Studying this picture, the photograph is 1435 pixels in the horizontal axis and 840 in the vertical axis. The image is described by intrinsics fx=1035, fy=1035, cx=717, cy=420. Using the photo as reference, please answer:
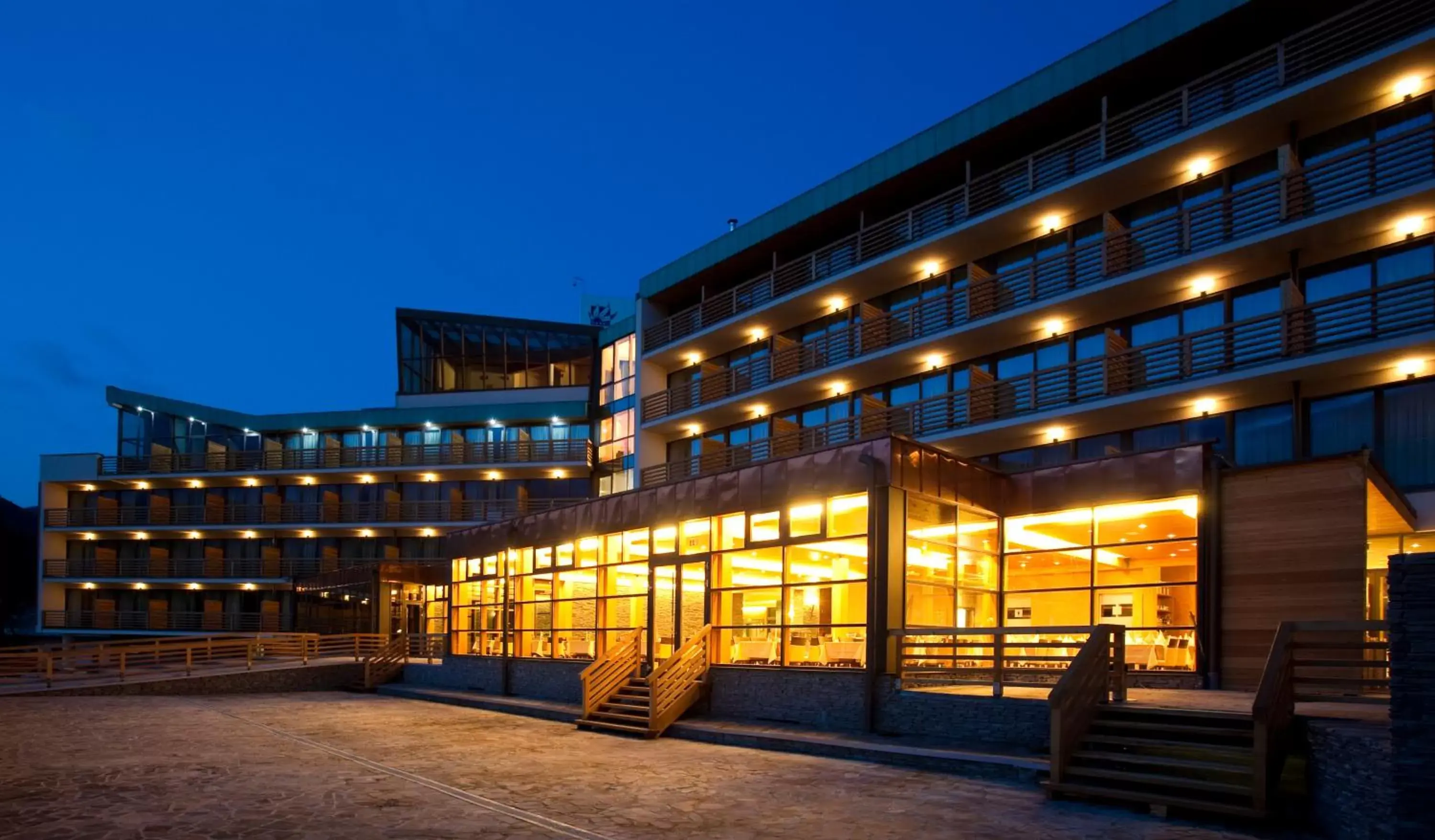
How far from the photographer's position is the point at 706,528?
21734 mm

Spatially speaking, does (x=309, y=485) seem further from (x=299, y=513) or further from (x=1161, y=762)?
(x=1161, y=762)

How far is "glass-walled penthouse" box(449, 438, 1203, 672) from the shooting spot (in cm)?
1794

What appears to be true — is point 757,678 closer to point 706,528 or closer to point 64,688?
point 706,528

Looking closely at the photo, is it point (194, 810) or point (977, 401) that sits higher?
point (977, 401)

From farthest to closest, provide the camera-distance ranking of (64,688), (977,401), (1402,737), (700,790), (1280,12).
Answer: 1. (64,688)
2. (977,401)
3. (1280,12)
4. (700,790)
5. (1402,737)

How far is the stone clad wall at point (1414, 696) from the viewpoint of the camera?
8008 mm

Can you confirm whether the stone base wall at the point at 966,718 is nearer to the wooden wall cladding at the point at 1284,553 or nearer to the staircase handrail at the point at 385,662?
the wooden wall cladding at the point at 1284,553

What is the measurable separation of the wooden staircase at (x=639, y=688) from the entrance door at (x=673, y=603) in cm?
67

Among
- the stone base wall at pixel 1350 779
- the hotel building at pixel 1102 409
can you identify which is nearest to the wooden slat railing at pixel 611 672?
the hotel building at pixel 1102 409

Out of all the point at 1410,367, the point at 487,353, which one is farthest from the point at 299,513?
the point at 1410,367

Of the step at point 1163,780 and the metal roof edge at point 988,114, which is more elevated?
the metal roof edge at point 988,114

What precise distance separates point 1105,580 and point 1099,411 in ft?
16.8

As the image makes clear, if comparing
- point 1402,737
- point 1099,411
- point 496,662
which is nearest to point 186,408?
point 496,662

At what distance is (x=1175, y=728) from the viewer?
39.8ft
